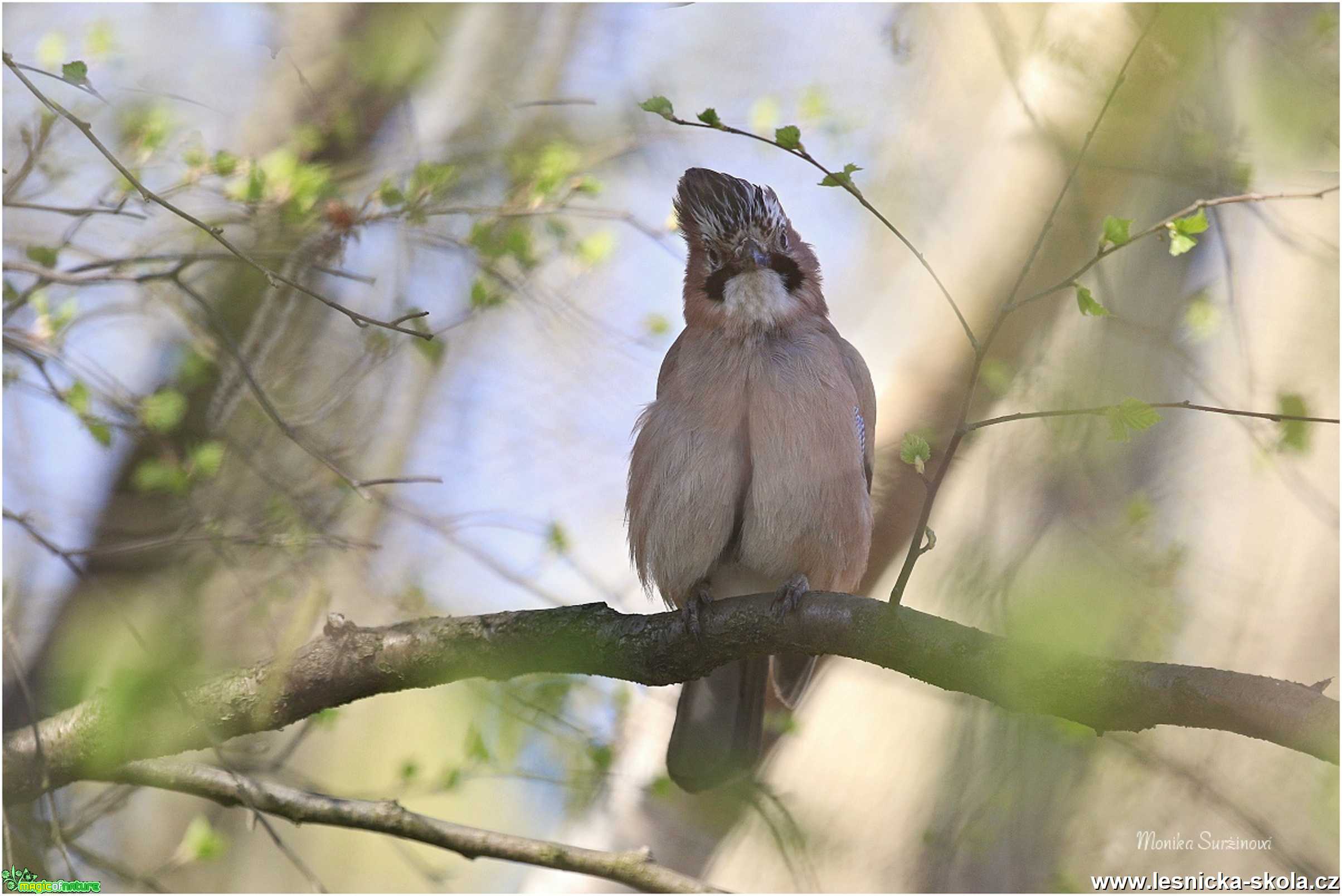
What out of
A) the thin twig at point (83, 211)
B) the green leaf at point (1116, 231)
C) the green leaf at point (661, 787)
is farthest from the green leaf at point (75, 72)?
the green leaf at point (661, 787)

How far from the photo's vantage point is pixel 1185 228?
253 centimetres

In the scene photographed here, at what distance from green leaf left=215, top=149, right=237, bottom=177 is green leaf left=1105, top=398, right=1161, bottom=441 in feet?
9.99

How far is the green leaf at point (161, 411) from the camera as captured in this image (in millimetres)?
3945

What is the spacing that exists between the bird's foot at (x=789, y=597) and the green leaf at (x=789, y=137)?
1128 mm

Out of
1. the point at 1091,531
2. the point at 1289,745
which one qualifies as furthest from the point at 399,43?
the point at 1289,745

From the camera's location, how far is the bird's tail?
393 centimetres

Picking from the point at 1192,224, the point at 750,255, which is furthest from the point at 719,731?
the point at 1192,224

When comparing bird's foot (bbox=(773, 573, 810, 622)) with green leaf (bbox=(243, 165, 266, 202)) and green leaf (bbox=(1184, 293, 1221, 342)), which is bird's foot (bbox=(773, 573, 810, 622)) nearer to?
green leaf (bbox=(1184, 293, 1221, 342))

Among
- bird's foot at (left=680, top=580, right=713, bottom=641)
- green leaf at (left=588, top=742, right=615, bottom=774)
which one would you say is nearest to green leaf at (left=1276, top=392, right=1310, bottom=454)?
bird's foot at (left=680, top=580, right=713, bottom=641)

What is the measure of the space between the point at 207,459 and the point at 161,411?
237 millimetres

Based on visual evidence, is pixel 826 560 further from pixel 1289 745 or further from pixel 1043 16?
pixel 1043 16

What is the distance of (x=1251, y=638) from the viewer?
13.9ft

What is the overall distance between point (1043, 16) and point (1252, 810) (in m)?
3.09

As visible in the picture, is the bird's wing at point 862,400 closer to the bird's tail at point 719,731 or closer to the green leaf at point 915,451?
the bird's tail at point 719,731
